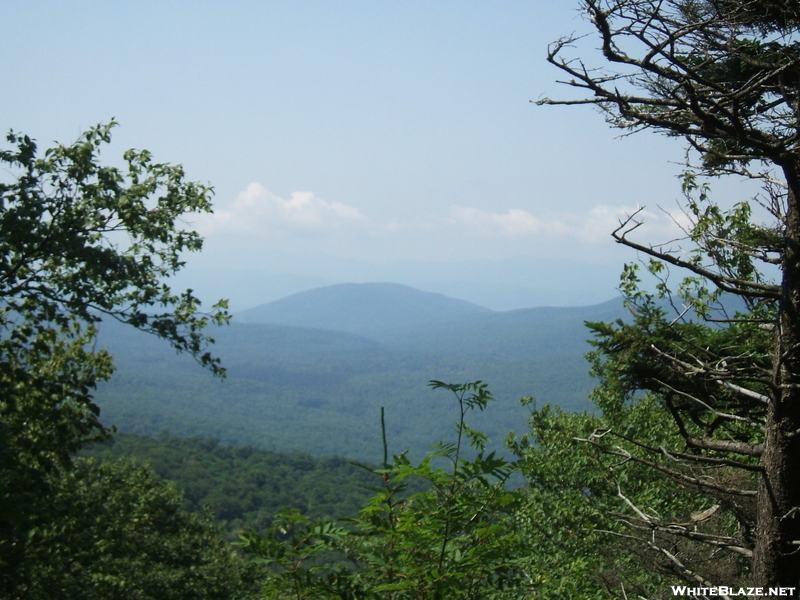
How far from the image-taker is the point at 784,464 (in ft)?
14.5

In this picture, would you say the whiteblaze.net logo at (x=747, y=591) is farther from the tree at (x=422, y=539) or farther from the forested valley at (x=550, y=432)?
the tree at (x=422, y=539)

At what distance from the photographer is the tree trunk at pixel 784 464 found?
4379 mm

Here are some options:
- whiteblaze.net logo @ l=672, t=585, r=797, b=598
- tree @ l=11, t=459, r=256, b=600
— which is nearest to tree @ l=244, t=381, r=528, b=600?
whiteblaze.net logo @ l=672, t=585, r=797, b=598

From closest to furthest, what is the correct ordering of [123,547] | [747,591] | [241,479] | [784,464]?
[784,464] → [747,591] → [123,547] → [241,479]

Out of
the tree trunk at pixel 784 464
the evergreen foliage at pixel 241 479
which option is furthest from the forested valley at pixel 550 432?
the evergreen foliage at pixel 241 479

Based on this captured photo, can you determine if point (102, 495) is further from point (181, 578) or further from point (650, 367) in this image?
point (650, 367)

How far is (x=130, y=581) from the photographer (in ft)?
50.3

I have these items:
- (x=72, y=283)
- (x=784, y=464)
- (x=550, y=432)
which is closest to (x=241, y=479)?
(x=550, y=432)

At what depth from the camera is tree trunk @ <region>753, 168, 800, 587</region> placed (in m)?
4.38

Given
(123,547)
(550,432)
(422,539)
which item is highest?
(422,539)

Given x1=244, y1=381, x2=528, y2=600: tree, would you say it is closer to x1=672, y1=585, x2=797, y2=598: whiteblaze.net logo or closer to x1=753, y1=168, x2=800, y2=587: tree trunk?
x1=672, y1=585, x2=797, y2=598: whiteblaze.net logo

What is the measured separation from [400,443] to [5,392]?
196409mm

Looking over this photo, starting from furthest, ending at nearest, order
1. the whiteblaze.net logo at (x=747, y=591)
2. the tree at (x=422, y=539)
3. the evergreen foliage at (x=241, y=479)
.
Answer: the evergreen foliage at (x=241, y=479) < the whiteblaze.net logo at (x=747, y=591) < the tree at (x=422, y=539)

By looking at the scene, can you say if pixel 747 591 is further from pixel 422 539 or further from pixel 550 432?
pixel 550 432
